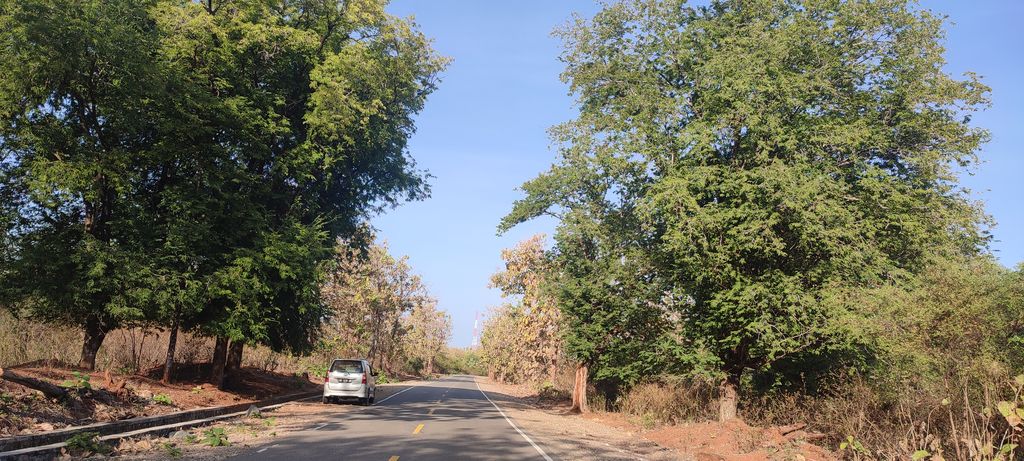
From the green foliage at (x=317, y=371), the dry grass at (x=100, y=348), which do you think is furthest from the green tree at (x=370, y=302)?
the dry grass at (x=100, y=348)

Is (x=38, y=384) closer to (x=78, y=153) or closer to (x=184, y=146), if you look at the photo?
(x=78, y=153)

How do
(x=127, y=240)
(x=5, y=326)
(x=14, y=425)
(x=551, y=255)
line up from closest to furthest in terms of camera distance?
(x=14, y=425) → (x=127, y=240) → (x=5, y=326) → (x=551, y=255)

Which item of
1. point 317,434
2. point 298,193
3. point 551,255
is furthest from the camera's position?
point 551,255

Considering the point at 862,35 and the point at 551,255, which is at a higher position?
the point at 862,35

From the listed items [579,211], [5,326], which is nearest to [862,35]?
[579,211]

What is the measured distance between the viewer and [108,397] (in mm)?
16047

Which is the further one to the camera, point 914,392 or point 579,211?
point 579,211

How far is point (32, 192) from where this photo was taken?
61.3 feet

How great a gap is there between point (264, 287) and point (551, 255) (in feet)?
40.0

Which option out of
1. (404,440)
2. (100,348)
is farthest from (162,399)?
(100,348)

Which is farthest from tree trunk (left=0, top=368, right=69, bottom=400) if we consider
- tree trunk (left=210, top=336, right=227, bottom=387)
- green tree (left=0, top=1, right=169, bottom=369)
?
tree trunk (left=210, top=336, right=227, bottom=387)

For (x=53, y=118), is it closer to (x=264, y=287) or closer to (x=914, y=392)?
(x=264, y=287)

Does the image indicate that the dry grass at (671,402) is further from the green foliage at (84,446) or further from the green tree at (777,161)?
the green foliage at (84,446)

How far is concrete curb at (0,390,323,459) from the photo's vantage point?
1024 cm
